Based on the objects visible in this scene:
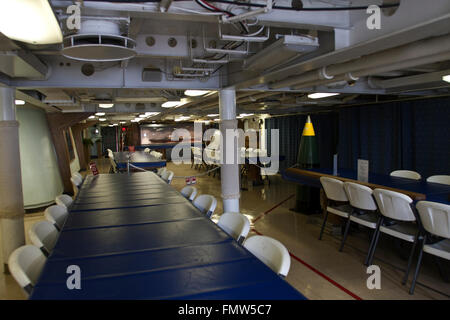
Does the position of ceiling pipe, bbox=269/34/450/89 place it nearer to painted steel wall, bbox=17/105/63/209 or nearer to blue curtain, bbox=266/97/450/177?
blue curtain, bbox=266/97/450/177

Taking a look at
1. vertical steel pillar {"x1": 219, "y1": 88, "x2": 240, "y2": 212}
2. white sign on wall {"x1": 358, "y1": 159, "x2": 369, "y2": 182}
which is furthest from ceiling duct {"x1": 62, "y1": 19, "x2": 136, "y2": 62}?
white sign on wall {"x1": 358, "y1": 159, "x2": 369, "y2": 182}

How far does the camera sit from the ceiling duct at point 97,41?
2.11 m

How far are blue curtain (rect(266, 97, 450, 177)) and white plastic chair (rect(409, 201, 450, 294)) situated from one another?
11.1 ft

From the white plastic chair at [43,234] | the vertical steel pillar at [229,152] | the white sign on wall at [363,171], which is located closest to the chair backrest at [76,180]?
the vertical steel pillar at [229,152]

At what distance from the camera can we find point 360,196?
370 centimetres

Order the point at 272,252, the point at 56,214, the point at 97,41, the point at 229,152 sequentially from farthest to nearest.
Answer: the point at 229,152 → the point at 56,214 → the point at 97,41 → the point at 272,252

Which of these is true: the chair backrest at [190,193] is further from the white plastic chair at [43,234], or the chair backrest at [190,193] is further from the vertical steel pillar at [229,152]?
the white plastic chair at [43,234]

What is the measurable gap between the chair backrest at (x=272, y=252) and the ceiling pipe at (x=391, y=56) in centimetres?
190

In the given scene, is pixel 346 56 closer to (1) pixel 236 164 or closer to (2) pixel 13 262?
(1) pixel 236 164

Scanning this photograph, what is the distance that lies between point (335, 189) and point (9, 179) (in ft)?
13.4

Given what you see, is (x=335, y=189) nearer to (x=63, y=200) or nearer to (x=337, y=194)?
(x=337, y=194)

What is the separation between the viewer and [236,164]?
15.3 ft

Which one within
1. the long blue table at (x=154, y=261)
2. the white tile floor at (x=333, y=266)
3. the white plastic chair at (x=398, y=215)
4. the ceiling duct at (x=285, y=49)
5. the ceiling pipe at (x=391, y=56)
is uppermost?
the ceiling duct at (x=285, y=49)

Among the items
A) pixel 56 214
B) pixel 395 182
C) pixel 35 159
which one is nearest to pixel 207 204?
pixel 56 214
